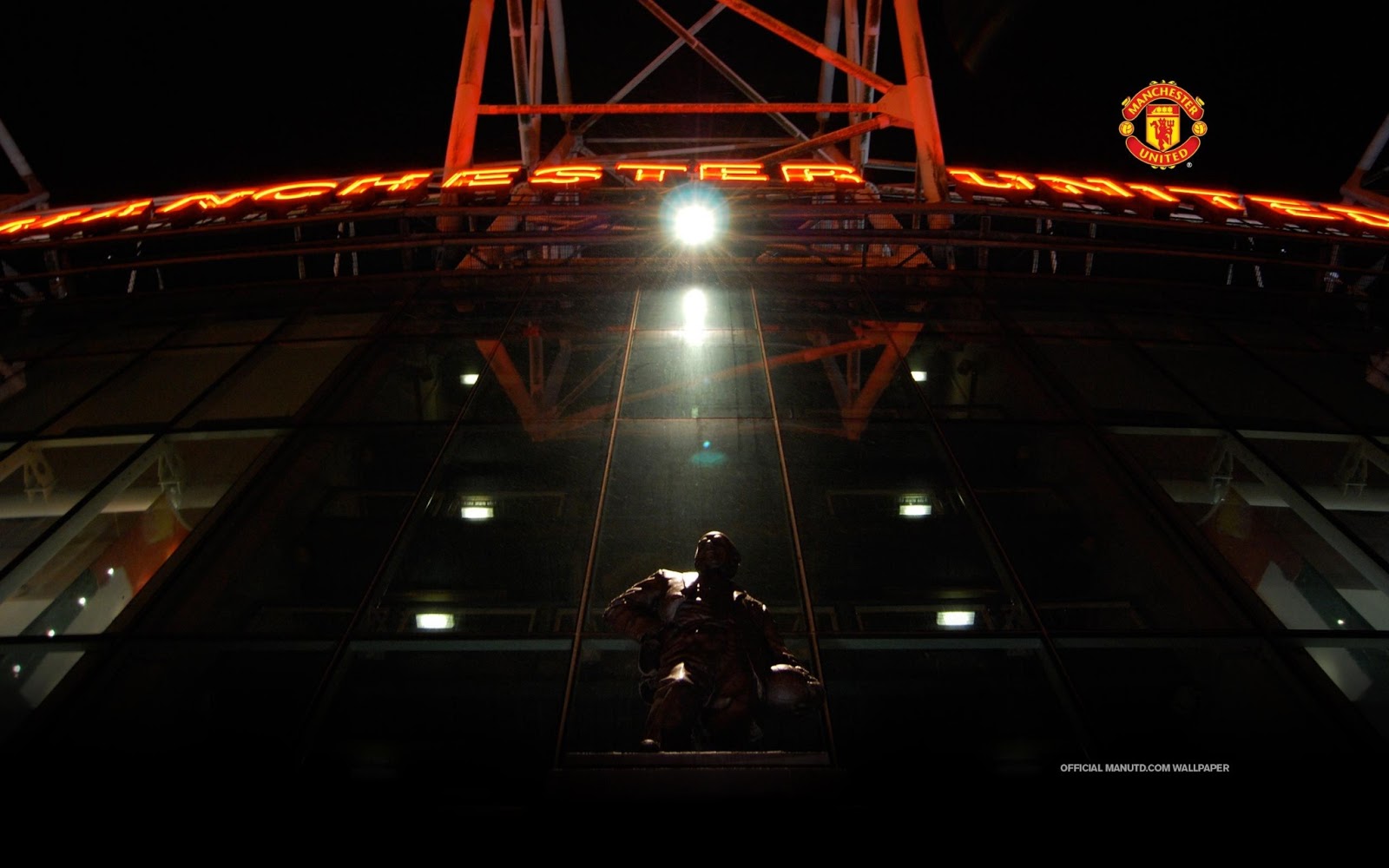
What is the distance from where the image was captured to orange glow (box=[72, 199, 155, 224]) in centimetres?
1684

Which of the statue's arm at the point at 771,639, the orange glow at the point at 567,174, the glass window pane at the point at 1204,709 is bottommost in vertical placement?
the glass window pane at the point at 1204,709

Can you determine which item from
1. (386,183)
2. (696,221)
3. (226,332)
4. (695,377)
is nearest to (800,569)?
(695,377)

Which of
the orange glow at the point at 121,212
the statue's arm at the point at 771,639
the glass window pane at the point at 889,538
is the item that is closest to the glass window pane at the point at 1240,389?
the glass window pane at the point at 889,538

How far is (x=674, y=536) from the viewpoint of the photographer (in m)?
7.65

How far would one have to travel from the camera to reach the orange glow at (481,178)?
55.9 feet

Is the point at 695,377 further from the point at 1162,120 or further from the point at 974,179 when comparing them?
the point at 1162,120

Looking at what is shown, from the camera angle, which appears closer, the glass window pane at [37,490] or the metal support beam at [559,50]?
the glass window pane at [37,490]

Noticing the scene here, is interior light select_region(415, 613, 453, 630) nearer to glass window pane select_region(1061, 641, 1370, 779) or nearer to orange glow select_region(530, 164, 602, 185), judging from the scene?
glass window pane select_region(1061, 641, 1370, 779)

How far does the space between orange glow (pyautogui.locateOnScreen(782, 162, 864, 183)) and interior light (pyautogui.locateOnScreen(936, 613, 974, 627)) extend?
13101 mm

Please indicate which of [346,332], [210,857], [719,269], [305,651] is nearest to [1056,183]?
[719,269]

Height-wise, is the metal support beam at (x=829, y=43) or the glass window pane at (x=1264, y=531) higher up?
the metal support beam at (x=829, y=43)

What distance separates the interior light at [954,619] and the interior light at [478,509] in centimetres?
436

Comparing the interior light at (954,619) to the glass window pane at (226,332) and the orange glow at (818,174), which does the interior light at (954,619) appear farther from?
the orange glow at (818,174)

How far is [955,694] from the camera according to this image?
20.0 ft
